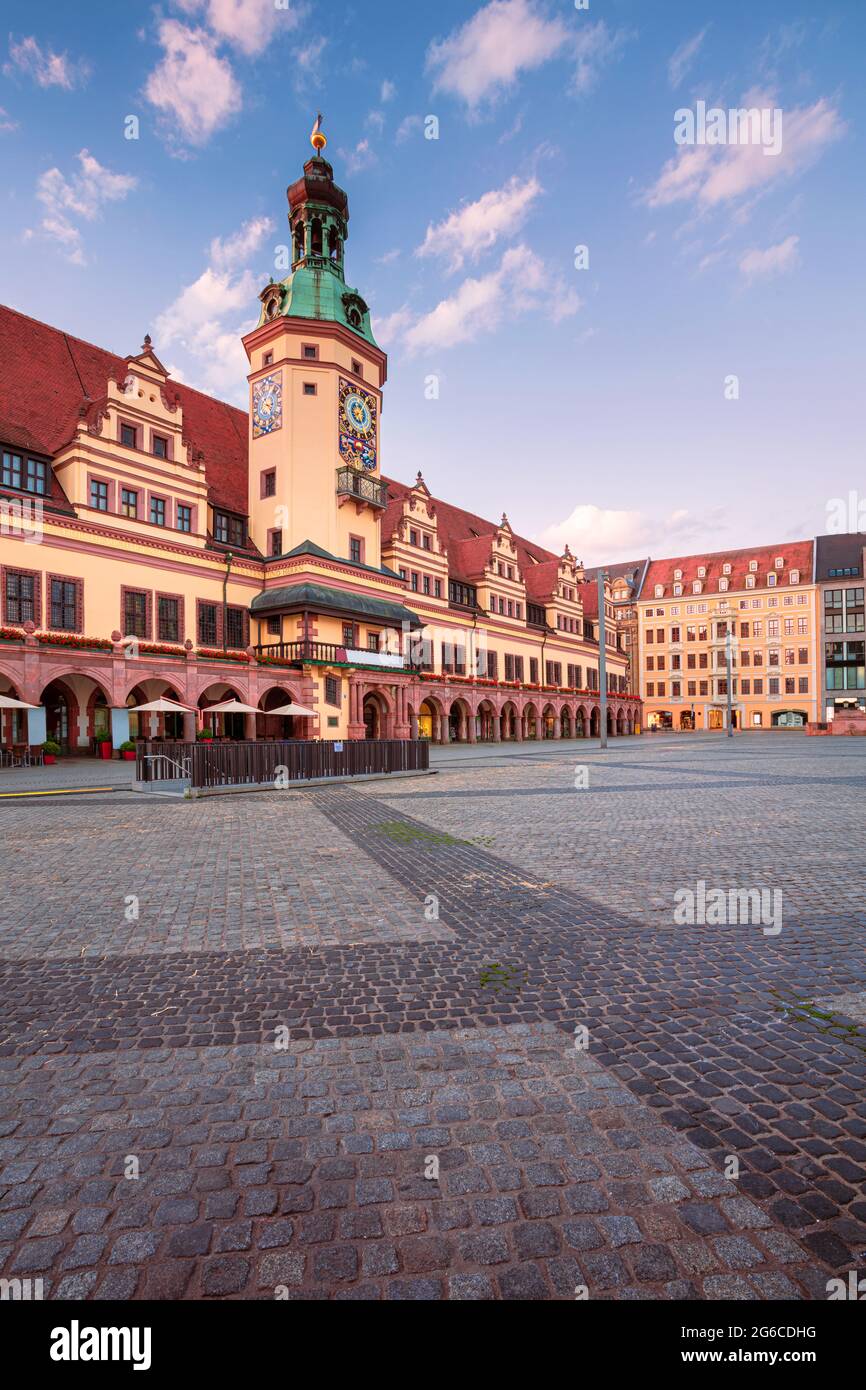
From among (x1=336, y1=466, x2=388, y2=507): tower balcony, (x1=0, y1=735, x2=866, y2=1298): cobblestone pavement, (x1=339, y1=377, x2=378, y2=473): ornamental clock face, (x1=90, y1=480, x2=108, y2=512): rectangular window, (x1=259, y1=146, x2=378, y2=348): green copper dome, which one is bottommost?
(x1=0, y1=735, x2=866, y2=1298): cobblestone pavement

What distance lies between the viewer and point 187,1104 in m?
3.06

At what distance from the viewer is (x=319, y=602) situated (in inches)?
1314

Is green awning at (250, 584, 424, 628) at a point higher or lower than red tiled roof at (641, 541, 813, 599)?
lower

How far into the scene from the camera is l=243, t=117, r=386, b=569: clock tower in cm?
3638

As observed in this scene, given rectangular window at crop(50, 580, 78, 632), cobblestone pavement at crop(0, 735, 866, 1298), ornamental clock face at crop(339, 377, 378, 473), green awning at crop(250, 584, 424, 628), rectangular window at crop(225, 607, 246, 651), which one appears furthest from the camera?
ornamental clock face at crop(339, 377, 378, 473)

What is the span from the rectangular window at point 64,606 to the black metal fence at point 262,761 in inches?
425

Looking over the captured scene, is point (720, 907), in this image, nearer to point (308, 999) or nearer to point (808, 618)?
point (308, 999)

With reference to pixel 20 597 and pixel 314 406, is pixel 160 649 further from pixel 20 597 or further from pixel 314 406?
pixel 314 406

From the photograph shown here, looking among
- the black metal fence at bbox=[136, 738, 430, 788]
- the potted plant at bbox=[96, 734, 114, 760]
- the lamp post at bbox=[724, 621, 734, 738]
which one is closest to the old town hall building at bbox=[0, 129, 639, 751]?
the potted plant at bbox=[96, 734, 114, 760]

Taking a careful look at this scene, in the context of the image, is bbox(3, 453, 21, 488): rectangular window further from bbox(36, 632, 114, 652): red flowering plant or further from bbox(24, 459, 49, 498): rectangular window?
bbox(36, 632, 114, 652): red flowering plant

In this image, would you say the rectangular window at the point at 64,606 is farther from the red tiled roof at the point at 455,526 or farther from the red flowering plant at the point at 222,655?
the red tiled roof at the point at 455,526

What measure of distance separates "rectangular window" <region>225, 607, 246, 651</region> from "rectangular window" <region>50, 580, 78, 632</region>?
7.58 metres

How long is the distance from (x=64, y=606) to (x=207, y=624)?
6.89 meters
